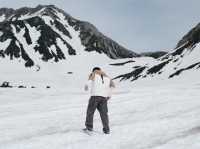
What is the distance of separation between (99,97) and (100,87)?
1.11 ft

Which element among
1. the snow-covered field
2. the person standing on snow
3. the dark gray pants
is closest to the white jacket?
the person standing on snow

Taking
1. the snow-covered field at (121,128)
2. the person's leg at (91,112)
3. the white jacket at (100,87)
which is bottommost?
the snow-covered field at (121,128)

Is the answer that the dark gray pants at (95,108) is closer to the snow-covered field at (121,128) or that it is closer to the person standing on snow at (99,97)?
the person standing on snow at (99,97)

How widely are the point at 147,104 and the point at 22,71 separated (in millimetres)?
160601

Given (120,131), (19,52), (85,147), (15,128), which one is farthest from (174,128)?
(19,52)

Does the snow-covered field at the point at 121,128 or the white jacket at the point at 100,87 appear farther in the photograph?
the white jacket at the point at 100,87

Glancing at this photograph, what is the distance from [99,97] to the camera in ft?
46.9

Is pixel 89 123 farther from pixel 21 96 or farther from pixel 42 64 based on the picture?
pixel 42 64

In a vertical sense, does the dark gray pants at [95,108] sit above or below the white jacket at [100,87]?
below

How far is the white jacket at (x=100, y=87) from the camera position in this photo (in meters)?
14.3

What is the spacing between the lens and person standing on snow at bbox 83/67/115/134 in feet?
46.8

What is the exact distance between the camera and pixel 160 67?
373ft

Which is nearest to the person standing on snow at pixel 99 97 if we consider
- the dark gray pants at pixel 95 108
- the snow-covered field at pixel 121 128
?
the dark gray pants at pixel 95 108

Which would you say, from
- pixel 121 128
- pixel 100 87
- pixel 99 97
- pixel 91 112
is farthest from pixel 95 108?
pixel 121 128
